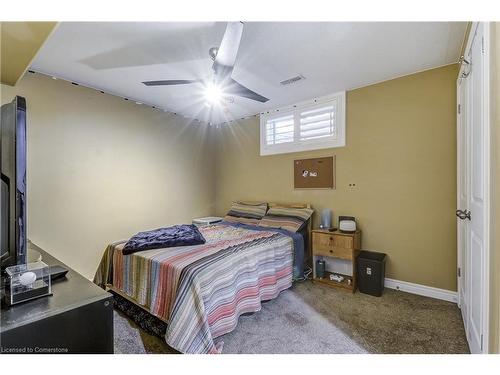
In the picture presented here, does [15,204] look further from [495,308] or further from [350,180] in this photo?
[350,180]

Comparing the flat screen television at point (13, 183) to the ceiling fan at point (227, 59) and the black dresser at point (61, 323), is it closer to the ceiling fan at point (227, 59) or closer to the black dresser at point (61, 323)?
the black dresser at point (61, 323)

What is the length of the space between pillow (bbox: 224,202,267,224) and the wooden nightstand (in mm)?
983

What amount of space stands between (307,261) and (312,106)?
2.20m

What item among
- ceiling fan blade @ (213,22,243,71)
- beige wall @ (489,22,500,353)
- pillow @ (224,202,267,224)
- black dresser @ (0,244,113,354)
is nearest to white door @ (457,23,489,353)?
beige wall @ (489,22,500,353)

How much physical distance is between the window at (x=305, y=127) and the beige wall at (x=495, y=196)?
1.89 m

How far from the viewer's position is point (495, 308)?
1.21 meters

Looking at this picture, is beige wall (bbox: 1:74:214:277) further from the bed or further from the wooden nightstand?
the wooden nightstand

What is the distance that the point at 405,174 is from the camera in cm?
268

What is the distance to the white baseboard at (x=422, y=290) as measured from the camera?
95.4 inches

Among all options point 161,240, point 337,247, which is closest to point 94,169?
point 161,240

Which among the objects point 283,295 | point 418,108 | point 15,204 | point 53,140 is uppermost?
point 418,108

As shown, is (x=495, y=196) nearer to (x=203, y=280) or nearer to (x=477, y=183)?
(x=477, y=183)

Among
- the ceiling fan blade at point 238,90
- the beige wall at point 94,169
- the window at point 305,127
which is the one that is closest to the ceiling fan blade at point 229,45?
the ceiling fan blade at point 238,90
